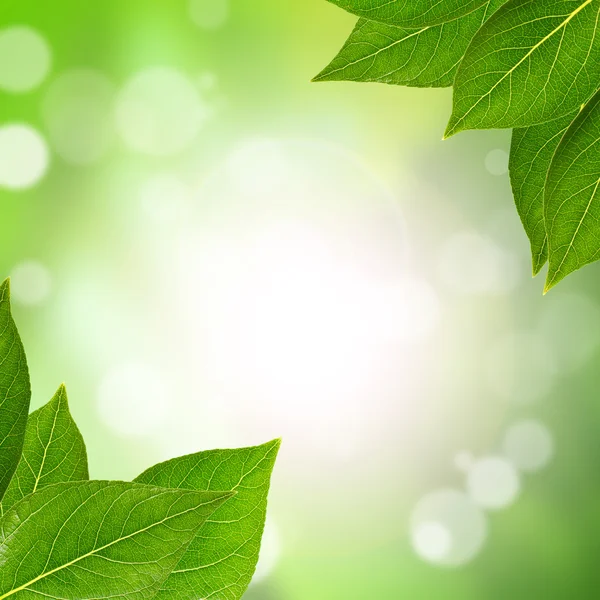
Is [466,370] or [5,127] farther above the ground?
[5,127]

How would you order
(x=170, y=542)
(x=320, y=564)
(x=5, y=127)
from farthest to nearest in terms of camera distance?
1. (x=5, y=127)
2. (x=320, y=564)
3. (x=170, y=542)

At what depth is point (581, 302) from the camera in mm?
2699

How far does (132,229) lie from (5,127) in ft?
2.17

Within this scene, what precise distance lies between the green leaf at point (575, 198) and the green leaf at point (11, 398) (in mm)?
122

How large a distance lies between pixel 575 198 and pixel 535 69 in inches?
1.3

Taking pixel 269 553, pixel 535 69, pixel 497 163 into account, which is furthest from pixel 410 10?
pixel 497 163

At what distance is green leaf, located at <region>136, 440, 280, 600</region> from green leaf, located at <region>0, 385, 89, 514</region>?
0.02 metres

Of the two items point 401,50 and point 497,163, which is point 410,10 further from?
point 497,163

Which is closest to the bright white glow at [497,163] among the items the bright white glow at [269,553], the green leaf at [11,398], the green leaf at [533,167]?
the bright white glow at [269,553]

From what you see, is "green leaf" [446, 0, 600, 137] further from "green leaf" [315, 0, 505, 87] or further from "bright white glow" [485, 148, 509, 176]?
"bright white glow" [485, 148, 509, 176]

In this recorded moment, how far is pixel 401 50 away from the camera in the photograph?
19 centimetres

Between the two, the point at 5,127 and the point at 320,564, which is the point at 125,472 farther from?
the point at 5,127

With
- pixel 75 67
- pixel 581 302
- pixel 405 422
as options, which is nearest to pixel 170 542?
pixel 405 422

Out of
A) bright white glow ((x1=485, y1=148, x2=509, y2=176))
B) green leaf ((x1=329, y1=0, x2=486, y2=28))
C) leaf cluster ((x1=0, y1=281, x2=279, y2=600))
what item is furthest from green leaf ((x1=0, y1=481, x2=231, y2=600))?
bright white glow ((x1=485, y1=148, x2=509, y2=176))
